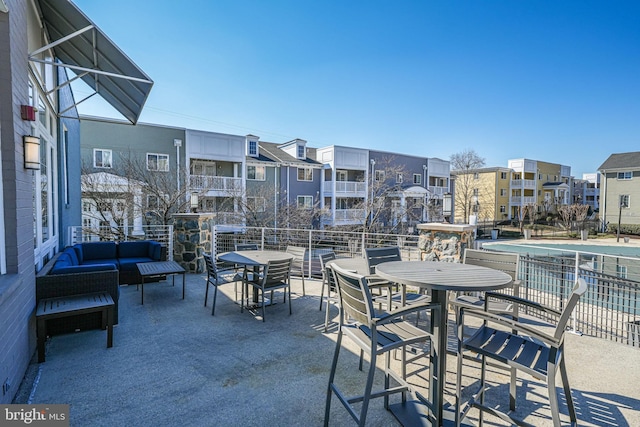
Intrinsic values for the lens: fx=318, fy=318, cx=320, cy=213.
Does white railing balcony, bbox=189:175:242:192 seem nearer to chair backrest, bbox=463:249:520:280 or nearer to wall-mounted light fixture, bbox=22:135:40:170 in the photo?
wall-mounted light fixture, bbox=22:135:40:170

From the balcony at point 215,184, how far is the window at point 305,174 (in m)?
4.80

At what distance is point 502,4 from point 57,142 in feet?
34.2

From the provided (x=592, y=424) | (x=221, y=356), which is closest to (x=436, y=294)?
(x=592, y=424)

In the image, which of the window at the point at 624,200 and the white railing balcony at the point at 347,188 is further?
the window at the point at 624,200

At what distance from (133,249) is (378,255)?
5.52 meters

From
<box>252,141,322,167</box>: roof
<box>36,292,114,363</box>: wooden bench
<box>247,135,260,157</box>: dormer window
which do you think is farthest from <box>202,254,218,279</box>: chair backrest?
<box>247,135,260,157</box>: dormer window

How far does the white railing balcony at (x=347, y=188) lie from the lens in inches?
835

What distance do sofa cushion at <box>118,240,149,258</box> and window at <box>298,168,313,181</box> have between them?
14155 millimetres

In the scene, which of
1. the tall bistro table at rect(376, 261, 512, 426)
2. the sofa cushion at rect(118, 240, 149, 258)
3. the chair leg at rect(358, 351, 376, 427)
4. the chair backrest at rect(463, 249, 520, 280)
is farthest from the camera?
the sofa cushion at rect(118, 240, 149, 258)

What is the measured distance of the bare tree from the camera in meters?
30.1

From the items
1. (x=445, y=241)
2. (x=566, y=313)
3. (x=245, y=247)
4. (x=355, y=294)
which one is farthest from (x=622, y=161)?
(x=355, y=294)

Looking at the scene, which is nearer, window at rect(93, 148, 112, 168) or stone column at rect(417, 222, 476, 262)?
stone column at rect(417, 222, 476, 262)

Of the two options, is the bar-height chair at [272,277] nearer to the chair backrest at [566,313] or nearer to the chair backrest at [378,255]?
the chair backrest at [378,255]

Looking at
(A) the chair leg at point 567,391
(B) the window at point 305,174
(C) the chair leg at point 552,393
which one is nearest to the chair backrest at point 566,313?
(C) the chair leg at point 552,393
